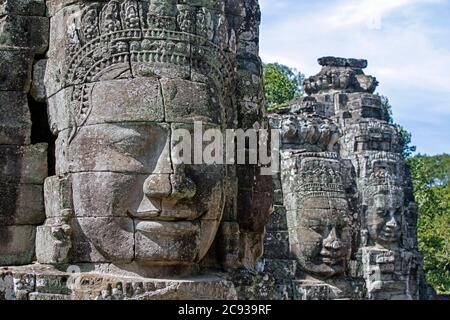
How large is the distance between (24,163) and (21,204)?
31 cm

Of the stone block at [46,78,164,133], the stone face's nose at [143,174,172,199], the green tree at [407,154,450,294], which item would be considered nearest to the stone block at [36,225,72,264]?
the stone face's nose at [143,174,172,199]

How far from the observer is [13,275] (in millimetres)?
6266

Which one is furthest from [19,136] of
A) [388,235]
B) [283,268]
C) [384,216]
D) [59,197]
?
[388,235]

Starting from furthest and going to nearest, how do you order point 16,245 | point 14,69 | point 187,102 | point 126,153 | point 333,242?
1. point 333,242
2. point 14,69
3. point 16,245
4. point 187,102
5. point 126,153

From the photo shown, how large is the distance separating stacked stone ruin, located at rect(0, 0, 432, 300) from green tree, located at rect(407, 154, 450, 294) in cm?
2678

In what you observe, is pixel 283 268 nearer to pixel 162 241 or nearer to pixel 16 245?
pixel 16 245

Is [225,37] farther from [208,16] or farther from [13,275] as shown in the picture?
[13,275]

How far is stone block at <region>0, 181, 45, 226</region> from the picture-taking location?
664 cm

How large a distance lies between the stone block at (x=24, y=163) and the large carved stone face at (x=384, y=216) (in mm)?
12189

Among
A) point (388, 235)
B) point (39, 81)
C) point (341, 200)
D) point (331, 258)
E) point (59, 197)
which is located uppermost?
point (39, 81)

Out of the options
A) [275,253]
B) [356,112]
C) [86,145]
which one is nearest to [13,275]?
[86,145]

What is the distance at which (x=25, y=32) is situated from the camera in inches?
268

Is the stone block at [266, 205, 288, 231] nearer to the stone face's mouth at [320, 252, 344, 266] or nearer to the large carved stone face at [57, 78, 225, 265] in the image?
the stone face's mouth at [320, 252, 344, 266]
